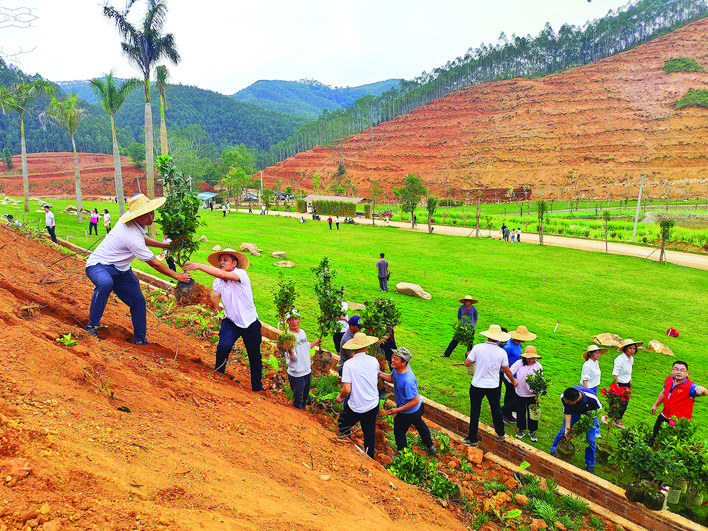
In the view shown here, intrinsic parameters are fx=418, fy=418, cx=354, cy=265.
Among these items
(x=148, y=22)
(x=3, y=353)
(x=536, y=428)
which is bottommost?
(x=536, y=428)

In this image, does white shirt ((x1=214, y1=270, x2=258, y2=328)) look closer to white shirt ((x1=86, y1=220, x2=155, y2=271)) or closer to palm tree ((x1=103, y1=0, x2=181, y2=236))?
white shirt ((x1=86, y1=220, x2=155, y2=271))

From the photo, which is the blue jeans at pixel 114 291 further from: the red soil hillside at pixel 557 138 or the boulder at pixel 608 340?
the red soil hillside at pixel 557 138

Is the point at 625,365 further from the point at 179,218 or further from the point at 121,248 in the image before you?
the point at 179,218

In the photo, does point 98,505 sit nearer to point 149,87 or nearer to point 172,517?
point 172,517

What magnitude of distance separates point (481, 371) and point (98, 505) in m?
5.10

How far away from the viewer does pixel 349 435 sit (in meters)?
5.41

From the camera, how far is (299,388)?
234 inches

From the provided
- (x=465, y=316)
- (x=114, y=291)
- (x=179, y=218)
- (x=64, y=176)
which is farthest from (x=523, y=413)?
(x=64, y=176)

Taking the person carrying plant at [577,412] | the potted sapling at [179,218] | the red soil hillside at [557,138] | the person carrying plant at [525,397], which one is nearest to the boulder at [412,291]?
the potted sapling at [179,218]

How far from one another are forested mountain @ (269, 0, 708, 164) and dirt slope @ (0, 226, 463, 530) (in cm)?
12313

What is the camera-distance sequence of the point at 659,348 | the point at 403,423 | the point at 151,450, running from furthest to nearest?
the point at 659,348 → the point at 403,423 → the point at 151,450

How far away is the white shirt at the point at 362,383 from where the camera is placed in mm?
5008

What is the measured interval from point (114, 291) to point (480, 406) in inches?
208

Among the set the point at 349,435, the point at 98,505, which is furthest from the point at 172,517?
the point at 349,435
